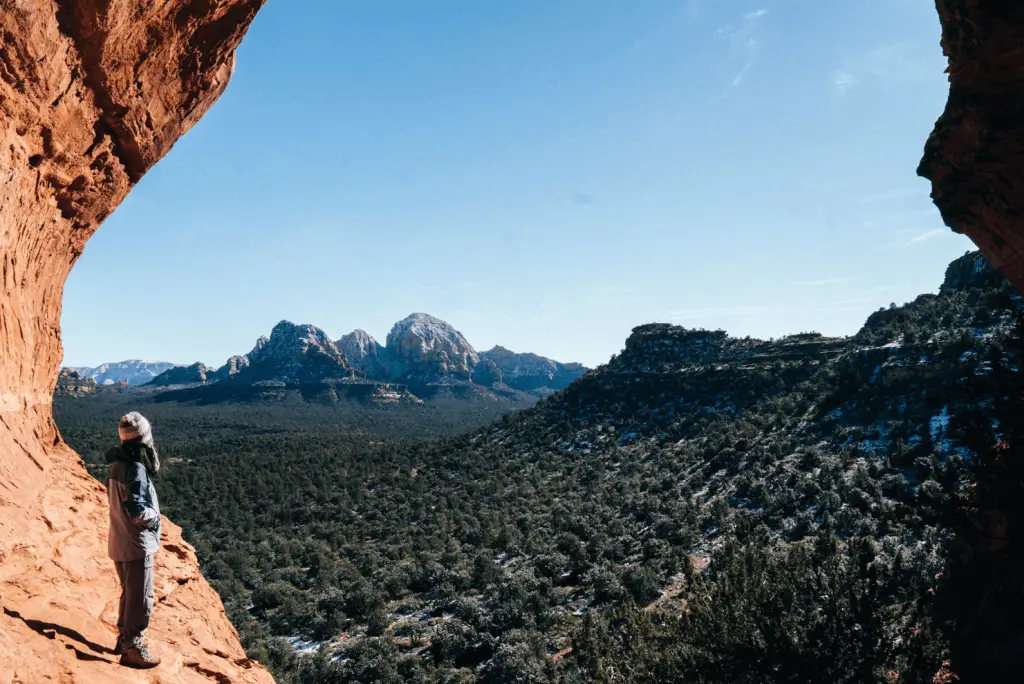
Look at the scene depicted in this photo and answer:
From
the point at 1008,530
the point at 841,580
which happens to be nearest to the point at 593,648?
the point at 841,580

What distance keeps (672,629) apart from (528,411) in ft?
143

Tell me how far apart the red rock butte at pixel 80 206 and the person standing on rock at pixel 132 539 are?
15 cm

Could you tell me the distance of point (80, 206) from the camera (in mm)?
6098

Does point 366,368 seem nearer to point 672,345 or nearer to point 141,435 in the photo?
point 672,345

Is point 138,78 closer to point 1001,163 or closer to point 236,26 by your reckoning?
point 236,26

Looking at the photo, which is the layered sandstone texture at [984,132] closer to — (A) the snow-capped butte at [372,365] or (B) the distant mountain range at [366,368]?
(B) the distant mountain range at [366,368]

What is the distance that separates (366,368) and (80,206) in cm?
16861

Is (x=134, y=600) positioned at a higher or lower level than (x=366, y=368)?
lower

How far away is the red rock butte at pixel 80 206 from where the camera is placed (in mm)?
3992

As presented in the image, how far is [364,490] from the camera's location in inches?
1420

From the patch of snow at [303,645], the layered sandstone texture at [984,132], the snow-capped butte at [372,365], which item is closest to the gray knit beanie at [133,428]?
the layered sandstone texture at [984,132]

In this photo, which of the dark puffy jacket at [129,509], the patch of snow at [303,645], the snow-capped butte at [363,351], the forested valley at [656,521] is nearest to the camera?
the dark puffy jacket at [129,509]

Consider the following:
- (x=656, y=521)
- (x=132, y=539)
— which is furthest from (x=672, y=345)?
(x=132, y=539)

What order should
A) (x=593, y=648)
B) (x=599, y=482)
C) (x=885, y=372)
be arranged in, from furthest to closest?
(x=599, y=482) < (x=885, y=372) < (x=593, y=648)
